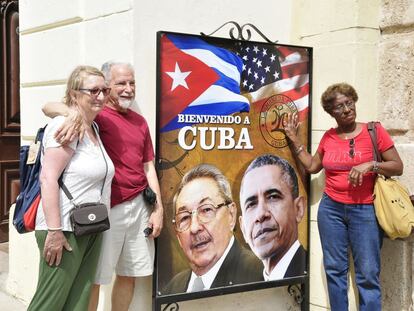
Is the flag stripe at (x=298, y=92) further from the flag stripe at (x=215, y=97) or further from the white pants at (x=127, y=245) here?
the white pants at (x=127, y=245)

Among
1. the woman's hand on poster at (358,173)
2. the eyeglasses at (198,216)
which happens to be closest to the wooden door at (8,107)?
the eyeglasses at (198,216)

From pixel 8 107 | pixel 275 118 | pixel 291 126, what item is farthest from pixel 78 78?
pixel 8 107

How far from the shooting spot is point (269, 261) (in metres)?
4.08

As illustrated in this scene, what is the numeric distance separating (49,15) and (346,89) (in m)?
2.25

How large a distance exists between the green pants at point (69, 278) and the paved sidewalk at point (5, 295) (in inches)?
70.2

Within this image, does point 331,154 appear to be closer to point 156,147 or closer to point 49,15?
point 156,147

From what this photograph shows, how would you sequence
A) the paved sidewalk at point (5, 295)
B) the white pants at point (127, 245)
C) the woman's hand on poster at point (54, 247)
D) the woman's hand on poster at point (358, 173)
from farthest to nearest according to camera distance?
1. the paved sidewalk at point (5, 295)
2. the woman's hand on poster at point (358, 173)
3. the white pants at point (127, 245)
4. the woman's hand on poster at point (54, 247)

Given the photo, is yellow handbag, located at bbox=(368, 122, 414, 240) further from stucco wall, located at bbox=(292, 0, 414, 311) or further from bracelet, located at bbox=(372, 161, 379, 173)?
stucco wall, located at bbox=(292, 0, 414, 311)

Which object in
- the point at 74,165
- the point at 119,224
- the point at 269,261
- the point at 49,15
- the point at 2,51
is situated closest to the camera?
the point at 74,165

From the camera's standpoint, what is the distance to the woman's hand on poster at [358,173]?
356 cm

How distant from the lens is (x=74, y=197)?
2.84 metres

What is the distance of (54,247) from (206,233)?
125cm

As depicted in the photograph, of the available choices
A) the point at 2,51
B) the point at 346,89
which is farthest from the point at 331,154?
the point at 2,51

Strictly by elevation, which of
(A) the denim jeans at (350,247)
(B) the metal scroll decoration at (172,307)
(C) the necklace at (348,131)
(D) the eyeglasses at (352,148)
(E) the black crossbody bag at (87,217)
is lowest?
(B) the metal scroll decoration at (172,307)
